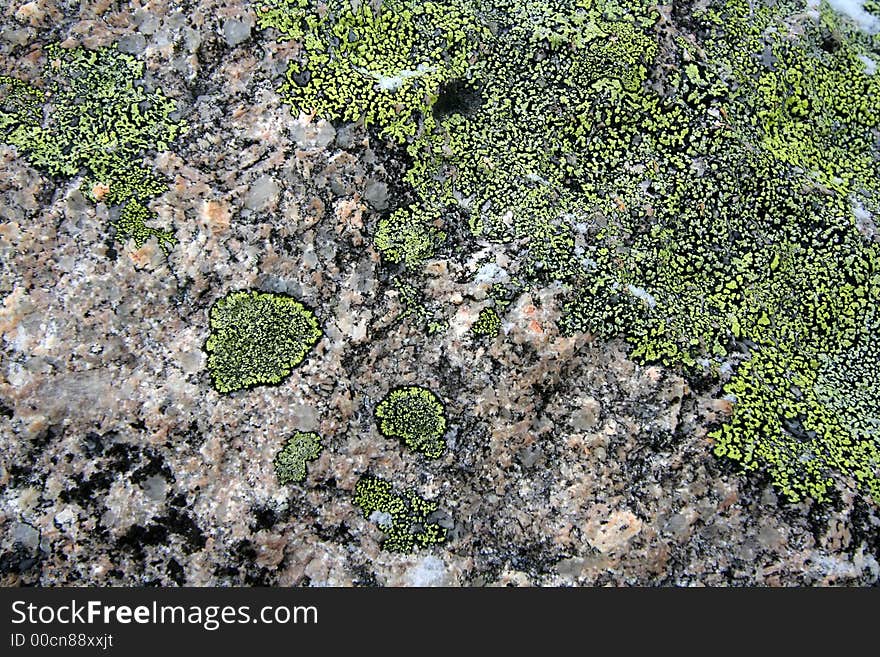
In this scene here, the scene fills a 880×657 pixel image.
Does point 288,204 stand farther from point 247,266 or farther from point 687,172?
point 687,172

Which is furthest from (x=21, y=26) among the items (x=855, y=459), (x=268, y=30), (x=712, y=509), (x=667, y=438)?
(x=855, y=459)

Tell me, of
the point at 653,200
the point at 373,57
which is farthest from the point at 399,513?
the point at 373,57

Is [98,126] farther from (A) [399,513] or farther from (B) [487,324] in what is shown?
(A) [399,513]

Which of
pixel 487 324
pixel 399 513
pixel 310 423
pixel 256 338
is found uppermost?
pixel 487 324

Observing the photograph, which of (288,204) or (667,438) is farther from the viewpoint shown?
(288,204)

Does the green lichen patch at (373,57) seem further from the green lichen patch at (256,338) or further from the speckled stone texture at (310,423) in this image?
the green lichen patch at (256,338)

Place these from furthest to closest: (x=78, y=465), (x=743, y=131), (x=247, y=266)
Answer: (x=743, y=131) < (x=247, y=266) < (x=78, y=465)
